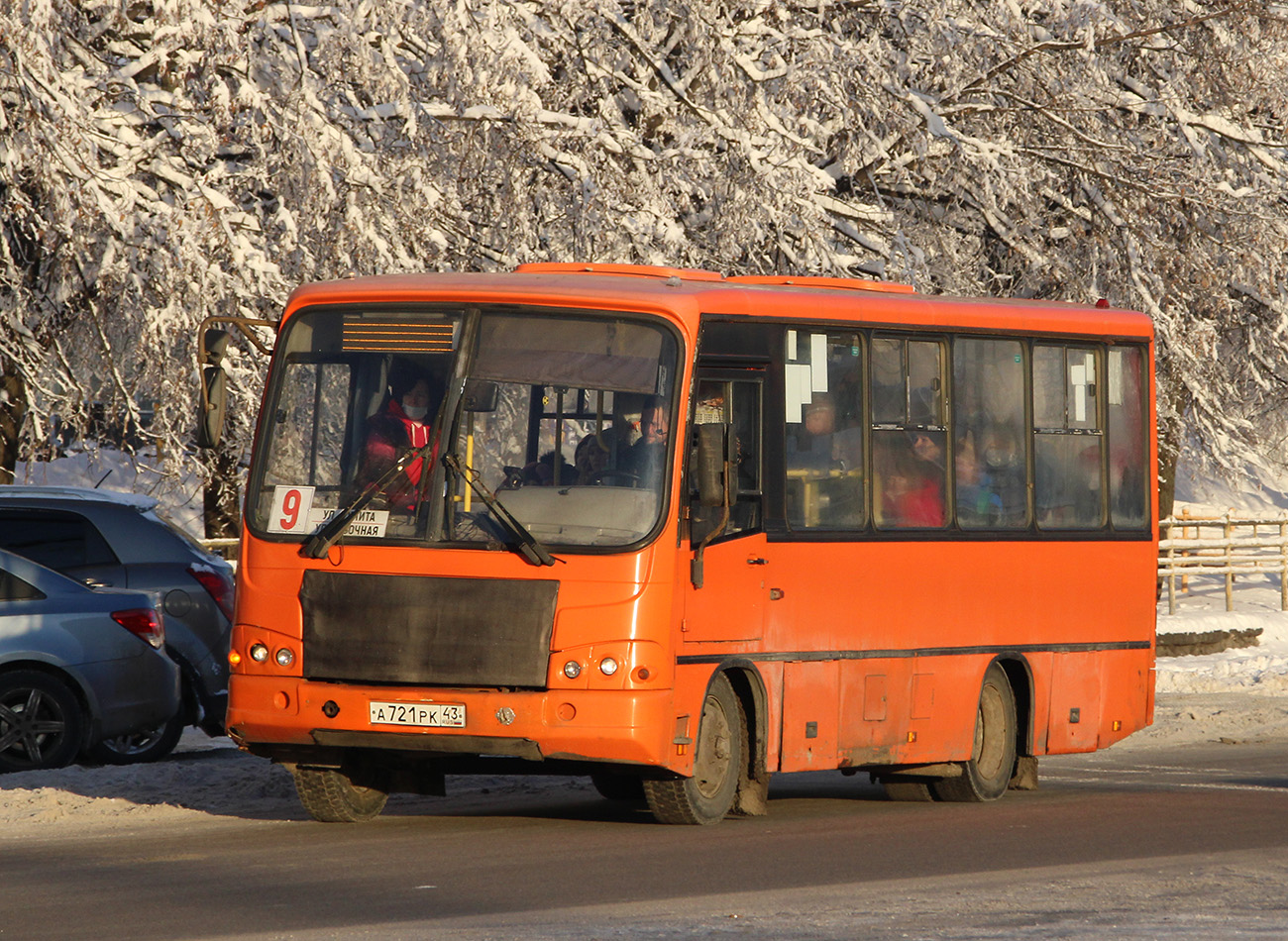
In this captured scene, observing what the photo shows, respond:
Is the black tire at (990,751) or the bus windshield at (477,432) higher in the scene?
the bus windshield at (477,432)

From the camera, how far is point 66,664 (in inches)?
551

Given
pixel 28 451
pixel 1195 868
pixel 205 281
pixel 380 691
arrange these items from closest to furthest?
pixel 1195 868, pixel 380 691, pixel 205 281, pixel 28 451

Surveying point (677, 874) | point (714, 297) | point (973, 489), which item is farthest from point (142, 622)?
point (677, 874)

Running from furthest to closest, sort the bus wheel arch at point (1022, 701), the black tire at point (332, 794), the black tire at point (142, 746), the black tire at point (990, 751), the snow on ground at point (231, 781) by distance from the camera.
Answer: 1. the black tire at point (142, 746)
2. the bus wheel arch at point (1022, 701)
3. the black tire at point (990, 751)
4. the snow on ground at point (231, 781)
5. the black tire at point (332, 794)

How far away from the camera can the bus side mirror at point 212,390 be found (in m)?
11.2

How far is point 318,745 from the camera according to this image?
11047 mm

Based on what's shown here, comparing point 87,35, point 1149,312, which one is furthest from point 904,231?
point 87,35

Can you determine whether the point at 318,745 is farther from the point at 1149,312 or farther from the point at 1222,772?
the point at 1149,312

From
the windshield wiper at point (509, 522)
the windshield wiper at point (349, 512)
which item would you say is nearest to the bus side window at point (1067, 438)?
the windshield wiper at point (509, 522)

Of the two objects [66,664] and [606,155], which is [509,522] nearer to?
[66,664]

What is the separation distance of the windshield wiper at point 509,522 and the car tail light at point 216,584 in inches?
206

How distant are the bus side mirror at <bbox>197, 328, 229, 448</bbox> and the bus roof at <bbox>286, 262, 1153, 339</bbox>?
→ 1.59 ft

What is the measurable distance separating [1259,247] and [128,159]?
11.1 metres

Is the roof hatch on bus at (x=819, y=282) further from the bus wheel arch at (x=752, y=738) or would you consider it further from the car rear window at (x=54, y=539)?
the car rear window at (x=54, y=539)
